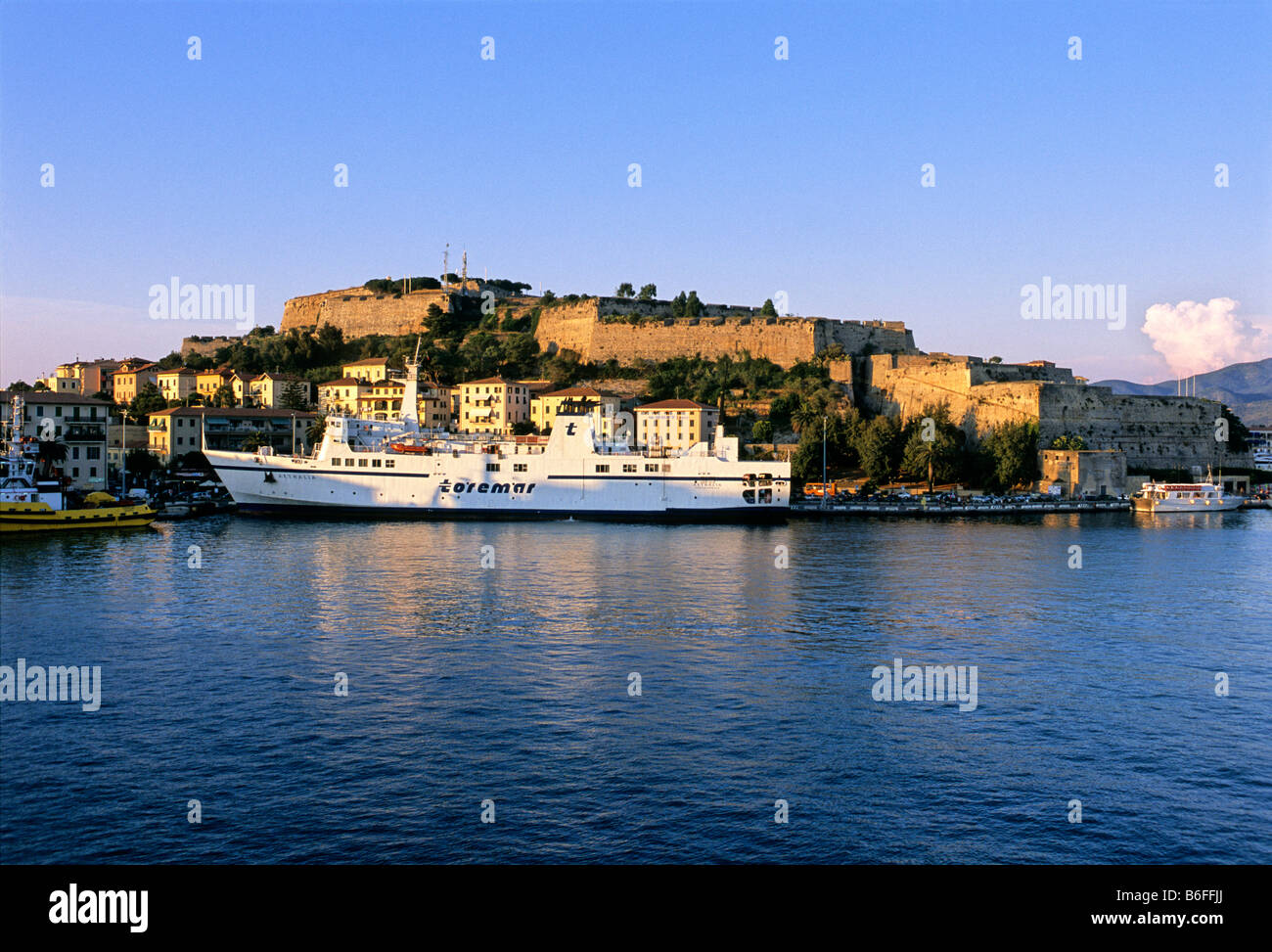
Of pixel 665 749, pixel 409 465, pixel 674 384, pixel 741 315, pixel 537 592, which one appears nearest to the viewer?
pixel 665 749

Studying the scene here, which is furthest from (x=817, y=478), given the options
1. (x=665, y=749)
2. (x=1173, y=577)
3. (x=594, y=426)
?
(x=665, y=749)

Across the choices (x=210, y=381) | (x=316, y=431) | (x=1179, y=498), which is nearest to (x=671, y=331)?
(x=316, y=431)

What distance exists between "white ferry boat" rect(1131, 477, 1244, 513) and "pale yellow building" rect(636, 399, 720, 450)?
23.9m

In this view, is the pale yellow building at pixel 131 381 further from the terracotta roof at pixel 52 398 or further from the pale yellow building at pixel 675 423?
the pale yellow building at pixel 675 423

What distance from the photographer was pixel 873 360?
67.6 m

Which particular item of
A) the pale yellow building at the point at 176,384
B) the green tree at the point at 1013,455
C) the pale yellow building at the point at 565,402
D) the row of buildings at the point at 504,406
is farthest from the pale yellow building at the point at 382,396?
the green tree at the point at 1013,455

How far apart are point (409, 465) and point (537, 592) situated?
23.9 meters

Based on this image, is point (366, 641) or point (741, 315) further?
point (741, 315)

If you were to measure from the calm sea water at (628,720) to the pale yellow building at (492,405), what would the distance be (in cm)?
3704

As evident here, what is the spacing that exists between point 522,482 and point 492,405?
1984 centimetres

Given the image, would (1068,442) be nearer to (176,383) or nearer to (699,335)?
(699,335)

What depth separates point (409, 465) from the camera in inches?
1829

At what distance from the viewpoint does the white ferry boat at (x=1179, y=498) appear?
180ft
